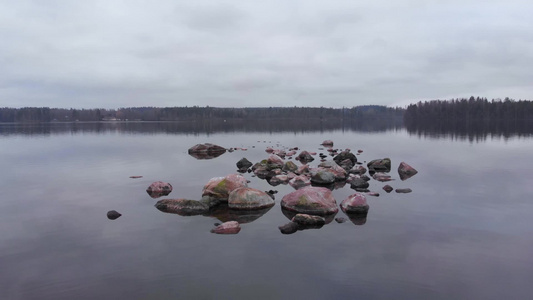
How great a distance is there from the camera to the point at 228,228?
14.8 metres

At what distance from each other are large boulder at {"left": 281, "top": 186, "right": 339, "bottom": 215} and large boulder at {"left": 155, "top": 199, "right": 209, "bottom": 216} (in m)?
4.45

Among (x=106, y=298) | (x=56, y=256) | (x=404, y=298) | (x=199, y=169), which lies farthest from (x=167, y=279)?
(x=199, y=169)

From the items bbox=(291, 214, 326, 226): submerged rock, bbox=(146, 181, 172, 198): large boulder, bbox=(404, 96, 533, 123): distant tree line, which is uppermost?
bbox=(404, 96, 533, 123): distant tree line

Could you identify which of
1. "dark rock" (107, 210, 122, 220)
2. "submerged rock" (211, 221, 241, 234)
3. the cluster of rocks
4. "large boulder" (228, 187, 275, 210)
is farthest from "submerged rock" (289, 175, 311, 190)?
"dark rock" (107, 210, 122, 220)

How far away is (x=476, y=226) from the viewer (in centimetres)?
1522

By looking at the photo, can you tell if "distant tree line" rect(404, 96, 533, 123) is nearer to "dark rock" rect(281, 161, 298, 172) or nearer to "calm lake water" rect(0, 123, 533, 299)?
"dark rock" rect(281, 161, 298, 172)

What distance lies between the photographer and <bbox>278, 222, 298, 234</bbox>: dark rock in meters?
14.6

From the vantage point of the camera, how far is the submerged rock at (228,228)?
1460 cm

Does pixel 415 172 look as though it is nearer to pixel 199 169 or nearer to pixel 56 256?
pixel 199 169

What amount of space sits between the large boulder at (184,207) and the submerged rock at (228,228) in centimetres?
286

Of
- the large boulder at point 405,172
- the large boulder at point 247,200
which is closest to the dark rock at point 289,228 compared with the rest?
the large boulder at point 247,200

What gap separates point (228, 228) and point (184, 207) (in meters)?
4.15

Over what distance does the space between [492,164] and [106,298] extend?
3790 centimetres

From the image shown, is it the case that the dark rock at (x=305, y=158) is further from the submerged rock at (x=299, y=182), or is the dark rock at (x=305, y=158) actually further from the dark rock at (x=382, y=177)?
the submerged rock at (x=299, y=182)
